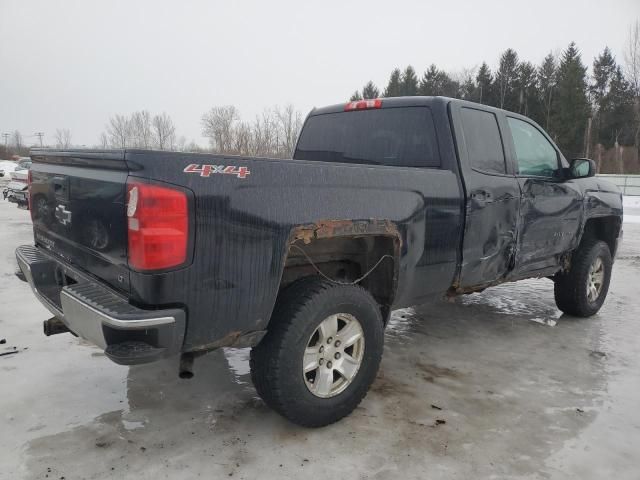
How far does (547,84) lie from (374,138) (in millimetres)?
62481

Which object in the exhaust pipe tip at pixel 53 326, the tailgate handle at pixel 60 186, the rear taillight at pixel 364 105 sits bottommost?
the exhaust pipe tip at pixel 53 326

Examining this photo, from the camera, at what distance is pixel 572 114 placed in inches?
1978

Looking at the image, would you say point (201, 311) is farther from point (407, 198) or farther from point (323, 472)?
point (407, 198)

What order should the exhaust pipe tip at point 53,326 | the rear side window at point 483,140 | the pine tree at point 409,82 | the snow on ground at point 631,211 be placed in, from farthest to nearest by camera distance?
the pine tree at point 409,82
the snow on ground at point 631,211
the rear side window at point 483,140
the exhaust pipe tip at point 53,326

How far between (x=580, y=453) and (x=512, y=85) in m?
61.9

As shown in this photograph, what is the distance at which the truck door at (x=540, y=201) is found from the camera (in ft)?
13.4

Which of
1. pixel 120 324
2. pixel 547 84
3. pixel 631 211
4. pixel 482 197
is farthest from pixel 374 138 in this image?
pixel 547 84

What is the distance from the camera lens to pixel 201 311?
7.27ft

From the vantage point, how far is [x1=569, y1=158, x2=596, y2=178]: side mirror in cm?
438

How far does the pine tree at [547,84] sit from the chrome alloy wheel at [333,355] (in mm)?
56771

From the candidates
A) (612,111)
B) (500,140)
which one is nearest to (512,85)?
(612,111)

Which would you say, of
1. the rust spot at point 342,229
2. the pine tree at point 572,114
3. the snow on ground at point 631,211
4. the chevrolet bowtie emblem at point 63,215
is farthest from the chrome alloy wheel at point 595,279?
the pine tree at point 572,114

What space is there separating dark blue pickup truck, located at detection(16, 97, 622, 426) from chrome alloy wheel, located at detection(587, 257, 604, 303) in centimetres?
113

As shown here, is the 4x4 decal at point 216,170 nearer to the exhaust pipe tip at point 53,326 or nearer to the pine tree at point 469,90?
the exhaust pipe tip at point 53,326
